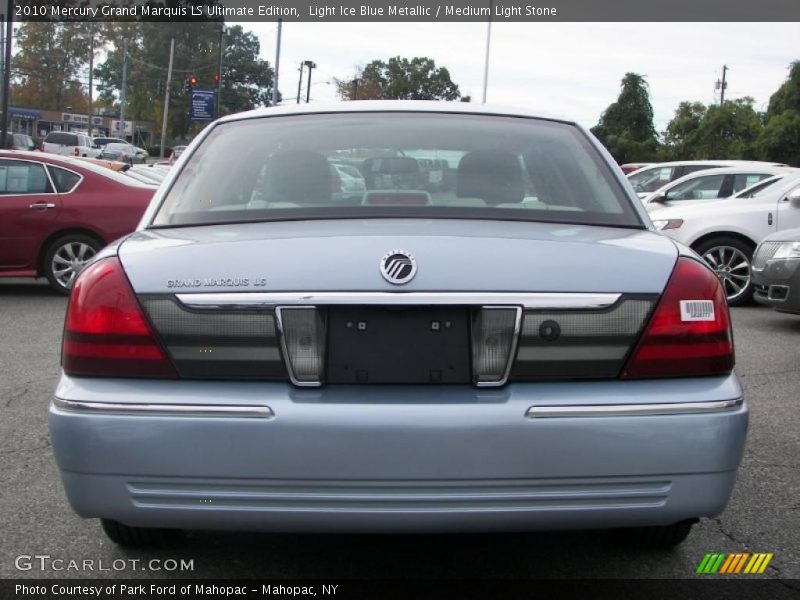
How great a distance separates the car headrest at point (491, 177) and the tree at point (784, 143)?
42.6 m

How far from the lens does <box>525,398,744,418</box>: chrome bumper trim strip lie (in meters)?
2.64

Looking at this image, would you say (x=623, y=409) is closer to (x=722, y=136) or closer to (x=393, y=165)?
(x=393, y=165)

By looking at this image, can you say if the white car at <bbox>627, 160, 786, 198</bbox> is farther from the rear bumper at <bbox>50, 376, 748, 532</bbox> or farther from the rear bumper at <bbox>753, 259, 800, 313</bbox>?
the rear bumper at <bbox>50, 376, 748, 532</bbox>

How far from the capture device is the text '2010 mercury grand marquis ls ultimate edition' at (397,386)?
103 inches

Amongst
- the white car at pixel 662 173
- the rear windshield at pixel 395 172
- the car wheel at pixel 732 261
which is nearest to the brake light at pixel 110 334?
the rear windshield at pixel 395 172

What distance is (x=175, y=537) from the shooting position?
346 centimetres

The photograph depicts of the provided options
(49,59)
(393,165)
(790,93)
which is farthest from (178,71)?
(393,165)

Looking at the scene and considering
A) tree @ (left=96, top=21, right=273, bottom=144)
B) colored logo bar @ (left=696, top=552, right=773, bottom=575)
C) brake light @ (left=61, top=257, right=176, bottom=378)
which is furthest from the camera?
tree @ (left=96, top=21, right=273, bottom=144)

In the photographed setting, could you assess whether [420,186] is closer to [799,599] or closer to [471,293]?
[471,293]

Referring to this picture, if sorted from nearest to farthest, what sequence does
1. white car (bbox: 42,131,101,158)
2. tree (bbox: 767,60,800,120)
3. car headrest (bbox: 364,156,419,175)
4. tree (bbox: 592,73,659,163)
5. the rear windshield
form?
the rear windshield < car headrest (bbox: 364,156,419,175) < white car (bbox: 42,131,101,158) < tree (bbox: 767,60,800,120) < tree (bbox: 592,73,659,163)

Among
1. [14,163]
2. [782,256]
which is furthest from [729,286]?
[14,163]

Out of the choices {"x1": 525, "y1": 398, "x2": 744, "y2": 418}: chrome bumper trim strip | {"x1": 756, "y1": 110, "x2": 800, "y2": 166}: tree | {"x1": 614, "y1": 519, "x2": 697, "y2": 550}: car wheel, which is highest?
{"x1": 756, "y1": 110, "x2": 800, "y2": 166}: tree

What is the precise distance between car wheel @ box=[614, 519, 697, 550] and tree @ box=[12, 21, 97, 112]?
83069 mm

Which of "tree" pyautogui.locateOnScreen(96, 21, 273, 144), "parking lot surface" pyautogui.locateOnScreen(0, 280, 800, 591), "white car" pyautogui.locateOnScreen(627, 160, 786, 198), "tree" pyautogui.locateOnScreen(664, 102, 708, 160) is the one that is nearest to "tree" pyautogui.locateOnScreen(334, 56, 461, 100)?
"tree" pyautogui.locateOnScreen(96, 21, 273, 144)
